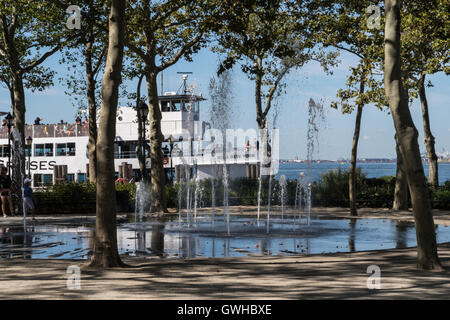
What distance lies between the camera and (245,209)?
26797mm

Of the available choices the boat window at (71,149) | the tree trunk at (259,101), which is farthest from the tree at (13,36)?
the boat window at (71,149)

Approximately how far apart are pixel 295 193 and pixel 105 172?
21.1 metres

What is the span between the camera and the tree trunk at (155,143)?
24013 mm

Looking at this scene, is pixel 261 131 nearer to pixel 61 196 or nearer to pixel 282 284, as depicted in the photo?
pixel 61 196

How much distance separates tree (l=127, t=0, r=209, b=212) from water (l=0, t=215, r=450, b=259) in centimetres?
482

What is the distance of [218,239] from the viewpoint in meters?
14.7

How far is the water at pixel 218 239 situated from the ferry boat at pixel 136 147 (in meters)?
27.7

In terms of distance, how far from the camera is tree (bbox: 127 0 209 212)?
21.7m

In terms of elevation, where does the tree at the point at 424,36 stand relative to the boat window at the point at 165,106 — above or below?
below

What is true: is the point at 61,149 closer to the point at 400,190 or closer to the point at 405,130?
the point at 400,190

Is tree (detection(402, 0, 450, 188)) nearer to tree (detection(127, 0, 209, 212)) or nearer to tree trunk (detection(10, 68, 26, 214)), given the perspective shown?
tree (detection(127, 0, 209, 212))

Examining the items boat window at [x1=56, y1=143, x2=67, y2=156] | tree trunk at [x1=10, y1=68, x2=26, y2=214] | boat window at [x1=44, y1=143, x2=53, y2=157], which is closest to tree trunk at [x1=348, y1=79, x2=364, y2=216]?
tree trunk at [x1=10, y1=68, x2=26, y2=214]

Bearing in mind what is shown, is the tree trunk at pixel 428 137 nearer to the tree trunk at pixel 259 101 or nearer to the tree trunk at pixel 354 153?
the tree trunk at pixel 259 101

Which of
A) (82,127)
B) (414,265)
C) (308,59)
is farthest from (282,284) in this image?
(82,127)
